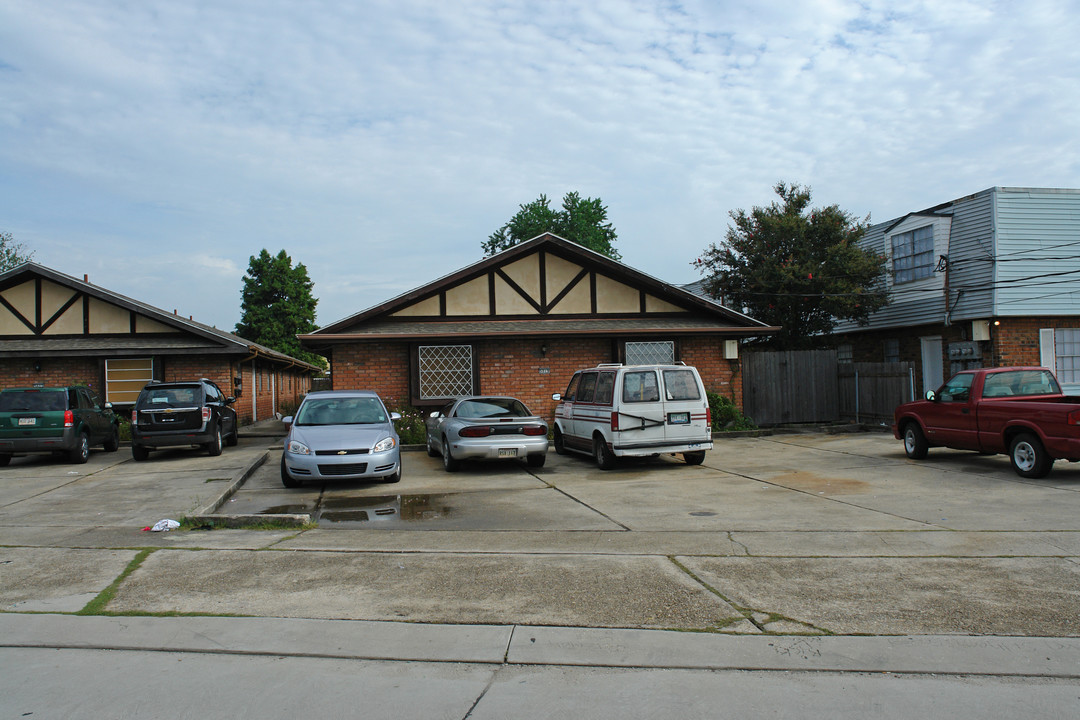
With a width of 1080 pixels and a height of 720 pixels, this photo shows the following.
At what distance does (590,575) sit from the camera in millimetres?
6289

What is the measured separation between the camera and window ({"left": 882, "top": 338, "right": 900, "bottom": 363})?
25094mm

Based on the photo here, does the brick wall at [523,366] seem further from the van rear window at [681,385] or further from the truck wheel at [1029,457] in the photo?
the truck wheel at [1029,457]

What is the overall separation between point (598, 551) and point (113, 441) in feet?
49.5

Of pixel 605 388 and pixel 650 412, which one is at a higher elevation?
pixel 605 388

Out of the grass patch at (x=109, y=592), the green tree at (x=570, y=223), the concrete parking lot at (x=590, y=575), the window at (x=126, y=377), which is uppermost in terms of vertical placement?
the green tree at (x=570, y=223)

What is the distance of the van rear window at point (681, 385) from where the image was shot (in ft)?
42.2

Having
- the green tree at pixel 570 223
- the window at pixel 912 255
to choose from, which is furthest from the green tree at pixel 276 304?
the window at pixel 912 255

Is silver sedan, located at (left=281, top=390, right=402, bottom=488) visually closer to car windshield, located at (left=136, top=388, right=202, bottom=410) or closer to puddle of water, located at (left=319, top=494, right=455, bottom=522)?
puddle of water, located at (left=319, top=494, right=455, bottom=522)

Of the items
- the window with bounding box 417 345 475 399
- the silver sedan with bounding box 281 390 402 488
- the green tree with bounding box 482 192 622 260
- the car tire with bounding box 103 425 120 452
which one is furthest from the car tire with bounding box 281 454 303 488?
the green tree with bounding box 482 192 622 260

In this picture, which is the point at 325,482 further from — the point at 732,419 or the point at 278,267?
the point at 278,267

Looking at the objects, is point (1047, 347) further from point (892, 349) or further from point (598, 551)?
point (598, 551)

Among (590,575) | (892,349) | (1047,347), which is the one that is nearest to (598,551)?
(590,575)

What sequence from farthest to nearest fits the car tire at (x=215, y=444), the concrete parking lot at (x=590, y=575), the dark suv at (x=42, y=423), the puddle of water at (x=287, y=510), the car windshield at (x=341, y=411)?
1. the car tire at (x=215, y=444)
2. the dark suv at (x=42, y=423)
3. the car windshield at (x=341, y=411)
4. the puddle of water at (x=287, y=510)
5. the concrete parking lot at (x=590, y=575)

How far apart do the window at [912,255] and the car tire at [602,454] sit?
47.8 feet
